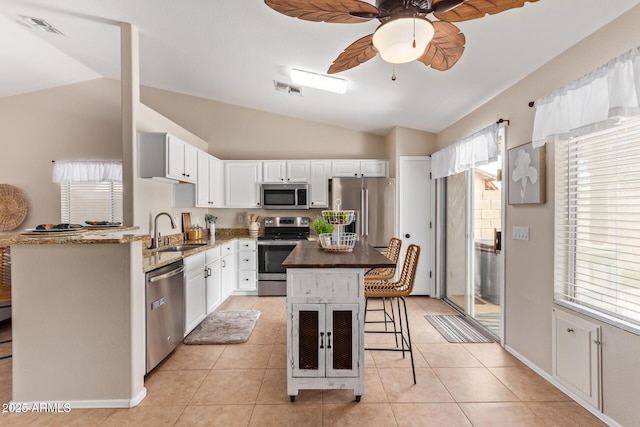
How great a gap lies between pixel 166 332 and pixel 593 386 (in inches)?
122

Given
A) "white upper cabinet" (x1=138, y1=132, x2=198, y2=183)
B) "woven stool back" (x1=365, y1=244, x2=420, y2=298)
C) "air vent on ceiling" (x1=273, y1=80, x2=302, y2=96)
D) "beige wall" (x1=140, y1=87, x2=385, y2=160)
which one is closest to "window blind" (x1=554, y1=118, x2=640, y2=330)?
"woven stool back" (x1=365, y1=244, x2=420, y2=298)

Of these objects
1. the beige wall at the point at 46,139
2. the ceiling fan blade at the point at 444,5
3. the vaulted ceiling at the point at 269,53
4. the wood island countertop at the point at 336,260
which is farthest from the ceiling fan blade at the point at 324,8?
the beige wall at the point at 46,139

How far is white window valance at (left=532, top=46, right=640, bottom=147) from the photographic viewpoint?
1561mm

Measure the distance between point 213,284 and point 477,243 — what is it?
3.16m

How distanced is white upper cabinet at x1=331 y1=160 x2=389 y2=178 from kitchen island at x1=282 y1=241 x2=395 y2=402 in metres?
2.87

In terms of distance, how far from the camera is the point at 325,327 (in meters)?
2.00

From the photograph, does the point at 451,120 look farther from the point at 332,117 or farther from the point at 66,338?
the point at 66,338

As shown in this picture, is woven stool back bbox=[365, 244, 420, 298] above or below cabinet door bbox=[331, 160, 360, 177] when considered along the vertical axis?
below

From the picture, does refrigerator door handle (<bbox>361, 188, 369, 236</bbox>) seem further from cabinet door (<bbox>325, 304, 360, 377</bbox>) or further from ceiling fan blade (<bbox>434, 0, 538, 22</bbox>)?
ceiling fan blade (<bbox>434, 0, 538, 22</bbox>)

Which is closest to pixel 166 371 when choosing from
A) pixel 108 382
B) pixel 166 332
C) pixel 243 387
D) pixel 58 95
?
pixel 166 332

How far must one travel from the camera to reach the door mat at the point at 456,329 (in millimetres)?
3074

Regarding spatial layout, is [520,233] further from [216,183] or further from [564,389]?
[216,183]

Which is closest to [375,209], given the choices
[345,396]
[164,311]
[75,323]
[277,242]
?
[277,242]

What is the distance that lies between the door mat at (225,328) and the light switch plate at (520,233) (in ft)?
8.84
